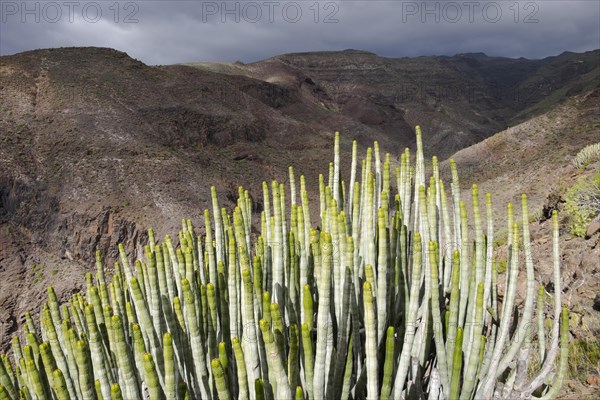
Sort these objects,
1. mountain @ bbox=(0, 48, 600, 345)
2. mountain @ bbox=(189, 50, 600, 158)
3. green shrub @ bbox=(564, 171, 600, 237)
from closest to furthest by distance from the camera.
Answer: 1. green shrub @ bbox=(564, 171, 600, 237)
2. mountain @ bbox=(0, 48, 600, 345)
3. mountain @ bbox=(189, 50, 600, 158)

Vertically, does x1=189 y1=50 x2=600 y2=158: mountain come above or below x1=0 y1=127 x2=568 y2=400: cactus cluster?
above

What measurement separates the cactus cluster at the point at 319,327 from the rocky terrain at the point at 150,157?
1.85 meters

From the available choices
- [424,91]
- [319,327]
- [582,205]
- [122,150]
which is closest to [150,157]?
[122,150]

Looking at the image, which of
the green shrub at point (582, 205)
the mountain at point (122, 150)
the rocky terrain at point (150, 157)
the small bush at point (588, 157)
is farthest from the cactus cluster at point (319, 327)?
the mountain at point (122, 150)

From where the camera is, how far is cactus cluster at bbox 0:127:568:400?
2.32 metres

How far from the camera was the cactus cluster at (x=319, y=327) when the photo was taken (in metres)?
2.32

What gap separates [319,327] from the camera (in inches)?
89.4

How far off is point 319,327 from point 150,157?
1954cm

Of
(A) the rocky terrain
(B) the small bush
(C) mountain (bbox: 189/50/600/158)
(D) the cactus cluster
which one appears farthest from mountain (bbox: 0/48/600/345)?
(D) the cactus cluster

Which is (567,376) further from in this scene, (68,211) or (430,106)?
(430,106)

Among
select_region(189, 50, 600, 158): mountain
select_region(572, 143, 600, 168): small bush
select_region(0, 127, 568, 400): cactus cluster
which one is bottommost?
select_region(0, 127, 568, 400): cactus cluster

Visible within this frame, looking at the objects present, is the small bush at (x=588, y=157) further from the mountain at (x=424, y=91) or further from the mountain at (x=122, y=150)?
the mountain at (x=424, y=91)

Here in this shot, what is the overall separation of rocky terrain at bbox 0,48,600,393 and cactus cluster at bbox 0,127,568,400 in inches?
72.8

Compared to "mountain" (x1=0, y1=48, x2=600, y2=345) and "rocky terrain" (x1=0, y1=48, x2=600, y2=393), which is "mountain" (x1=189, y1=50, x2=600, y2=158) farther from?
"rocky terrain" (x1=0, y1=48, x2=600, y2=393)
